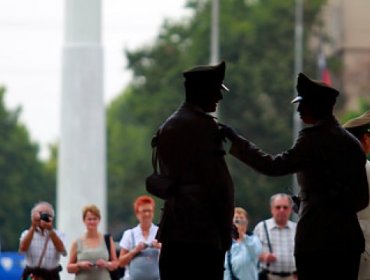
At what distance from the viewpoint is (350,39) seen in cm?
9994

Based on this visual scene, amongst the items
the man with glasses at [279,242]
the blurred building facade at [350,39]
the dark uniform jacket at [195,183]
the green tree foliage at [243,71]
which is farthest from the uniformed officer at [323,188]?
the blurred building facade at [350,39]

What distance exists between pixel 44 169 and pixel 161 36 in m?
12.8

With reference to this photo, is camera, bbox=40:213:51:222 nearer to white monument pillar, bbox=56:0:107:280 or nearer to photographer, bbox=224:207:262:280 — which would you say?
photographer, bbox=224:207:262:280

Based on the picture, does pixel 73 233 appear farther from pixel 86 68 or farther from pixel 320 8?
Result: pixel 320 8

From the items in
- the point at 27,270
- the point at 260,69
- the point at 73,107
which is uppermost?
the point at 260,69

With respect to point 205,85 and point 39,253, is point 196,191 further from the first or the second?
point 39,253

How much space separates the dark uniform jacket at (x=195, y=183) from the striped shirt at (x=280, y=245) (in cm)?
735

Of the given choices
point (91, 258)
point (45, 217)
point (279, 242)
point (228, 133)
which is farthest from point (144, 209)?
point (228, 133)

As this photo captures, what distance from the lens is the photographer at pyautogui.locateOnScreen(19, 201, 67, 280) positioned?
55.6 feet

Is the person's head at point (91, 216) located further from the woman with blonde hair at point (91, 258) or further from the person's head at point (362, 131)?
the person's head at point (362, 131)

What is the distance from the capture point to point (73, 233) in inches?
976

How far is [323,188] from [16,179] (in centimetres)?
8385

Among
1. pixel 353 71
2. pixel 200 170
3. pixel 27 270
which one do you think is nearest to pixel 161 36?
pixel 353 71

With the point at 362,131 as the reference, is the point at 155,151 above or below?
below
